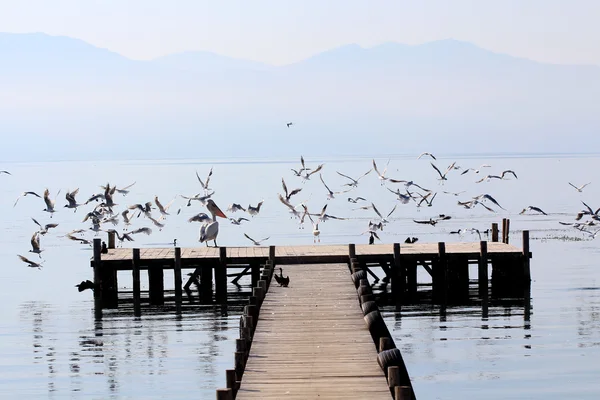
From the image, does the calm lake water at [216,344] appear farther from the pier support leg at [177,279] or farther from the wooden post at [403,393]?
the wooden post at [403,393]

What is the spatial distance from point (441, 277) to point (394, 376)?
21.4 meters

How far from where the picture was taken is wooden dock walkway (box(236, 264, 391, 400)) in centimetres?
1686

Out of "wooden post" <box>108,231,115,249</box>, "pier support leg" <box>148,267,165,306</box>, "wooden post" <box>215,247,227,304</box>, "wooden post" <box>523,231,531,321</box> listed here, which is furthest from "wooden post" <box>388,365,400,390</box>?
"wooden post" <box>108,231,115,249</box>

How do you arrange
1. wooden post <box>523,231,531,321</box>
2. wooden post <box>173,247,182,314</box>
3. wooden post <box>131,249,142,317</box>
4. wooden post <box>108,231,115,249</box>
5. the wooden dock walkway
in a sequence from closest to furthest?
1. the wooden dock walkway
2. wooden post <box>131,249,142,317</box>
3. wooden post <box>173,247,182,314</box>
4. wooden post <box>523,231,531,321</box>
5. wooden post <box>108,231,115,249</box>

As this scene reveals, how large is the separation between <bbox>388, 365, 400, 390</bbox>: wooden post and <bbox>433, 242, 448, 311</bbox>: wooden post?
66.0 feet

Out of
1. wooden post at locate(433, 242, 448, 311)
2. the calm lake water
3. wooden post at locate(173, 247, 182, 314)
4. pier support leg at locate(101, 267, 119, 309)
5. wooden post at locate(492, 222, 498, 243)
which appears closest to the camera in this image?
the calm lake water

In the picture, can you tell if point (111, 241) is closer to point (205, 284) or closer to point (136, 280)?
point (205, 284)

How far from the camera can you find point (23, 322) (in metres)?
38.0

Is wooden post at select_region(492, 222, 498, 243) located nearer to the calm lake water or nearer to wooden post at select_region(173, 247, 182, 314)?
the calm lake water

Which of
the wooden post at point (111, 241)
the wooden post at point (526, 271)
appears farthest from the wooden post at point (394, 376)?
the wooden post at point (111, 241)

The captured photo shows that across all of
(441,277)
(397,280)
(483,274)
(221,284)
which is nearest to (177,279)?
(221,284)

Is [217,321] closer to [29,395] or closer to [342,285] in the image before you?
[342,285]

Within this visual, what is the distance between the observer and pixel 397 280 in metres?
37.2

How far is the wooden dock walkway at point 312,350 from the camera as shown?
16.9 metres
